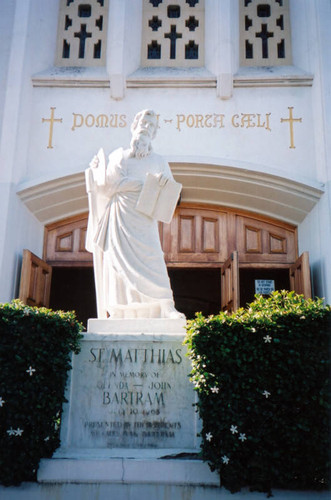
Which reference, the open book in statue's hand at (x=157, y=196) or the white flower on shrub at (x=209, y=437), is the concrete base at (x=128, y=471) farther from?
the open book in statue's hand at (x=157, y=196)

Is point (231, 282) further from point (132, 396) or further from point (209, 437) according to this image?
point (209, 437)

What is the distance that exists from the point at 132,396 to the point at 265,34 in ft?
23.7

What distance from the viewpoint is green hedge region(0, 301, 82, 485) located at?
351 cm

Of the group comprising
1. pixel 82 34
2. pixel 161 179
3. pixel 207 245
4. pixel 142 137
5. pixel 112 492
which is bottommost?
pixel 112 492

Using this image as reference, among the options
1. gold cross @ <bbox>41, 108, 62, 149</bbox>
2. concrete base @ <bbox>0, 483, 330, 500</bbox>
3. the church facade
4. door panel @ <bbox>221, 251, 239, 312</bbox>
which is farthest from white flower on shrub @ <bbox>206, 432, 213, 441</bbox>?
gold cross @ <bbox>41, 108, 62, 149</bbox>

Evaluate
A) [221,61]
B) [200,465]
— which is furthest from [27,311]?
[221,61]

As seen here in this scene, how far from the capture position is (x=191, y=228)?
8.60 m

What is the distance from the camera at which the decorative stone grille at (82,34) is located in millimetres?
8969

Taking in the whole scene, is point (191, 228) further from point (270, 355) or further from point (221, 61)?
point (270, 355)

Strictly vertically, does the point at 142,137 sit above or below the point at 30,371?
above

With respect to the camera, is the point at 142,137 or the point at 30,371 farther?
the point at 142,137

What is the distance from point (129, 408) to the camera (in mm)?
3969

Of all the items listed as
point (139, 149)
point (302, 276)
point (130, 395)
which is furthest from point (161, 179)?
point (302, 276)

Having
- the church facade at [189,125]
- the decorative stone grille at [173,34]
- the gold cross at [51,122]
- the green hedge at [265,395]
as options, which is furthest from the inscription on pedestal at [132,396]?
the decorative stone grille at [173,34]
